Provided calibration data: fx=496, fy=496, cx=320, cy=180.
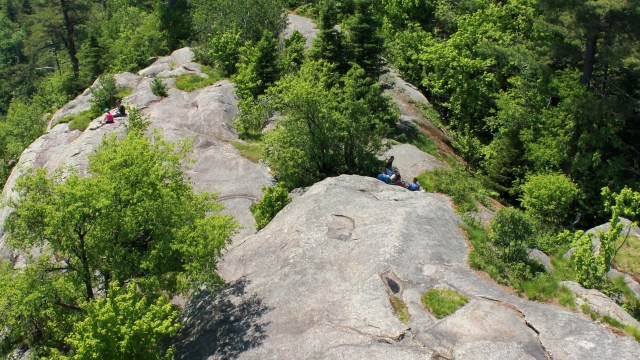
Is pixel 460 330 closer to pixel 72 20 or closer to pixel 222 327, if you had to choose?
pixel 222 327

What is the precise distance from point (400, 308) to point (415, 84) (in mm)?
33644

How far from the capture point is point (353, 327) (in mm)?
14391

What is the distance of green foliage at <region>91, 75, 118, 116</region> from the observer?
38531 mm

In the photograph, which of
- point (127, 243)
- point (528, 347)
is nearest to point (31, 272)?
point (127, 243)

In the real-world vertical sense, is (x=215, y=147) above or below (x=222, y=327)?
below

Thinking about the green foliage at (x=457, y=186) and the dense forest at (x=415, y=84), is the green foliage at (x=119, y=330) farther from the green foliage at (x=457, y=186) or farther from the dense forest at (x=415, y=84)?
the green foliage at (x=457, y=186)

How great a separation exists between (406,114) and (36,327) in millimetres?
27829

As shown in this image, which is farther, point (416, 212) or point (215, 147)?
point (215, 147)

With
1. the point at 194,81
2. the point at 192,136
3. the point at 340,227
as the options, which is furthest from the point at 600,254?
the point at 194,81

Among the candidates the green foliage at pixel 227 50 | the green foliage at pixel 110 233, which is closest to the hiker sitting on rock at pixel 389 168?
the green foliage at pixel 110 233

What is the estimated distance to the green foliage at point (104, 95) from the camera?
3853cm

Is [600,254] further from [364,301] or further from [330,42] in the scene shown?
[330,42]

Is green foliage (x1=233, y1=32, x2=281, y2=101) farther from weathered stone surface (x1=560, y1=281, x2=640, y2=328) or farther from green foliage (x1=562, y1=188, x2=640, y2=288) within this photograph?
weathered stone surface (x1=560, y1=281, x2=640, y2=328)

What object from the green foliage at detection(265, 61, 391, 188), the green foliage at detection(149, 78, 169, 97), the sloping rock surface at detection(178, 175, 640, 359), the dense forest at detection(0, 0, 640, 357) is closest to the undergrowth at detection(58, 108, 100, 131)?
the green foliage at detection(149, 78, 169, 97)
